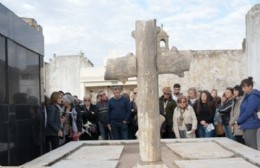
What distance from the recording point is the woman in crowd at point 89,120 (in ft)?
37.5

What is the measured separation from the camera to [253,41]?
13.6m

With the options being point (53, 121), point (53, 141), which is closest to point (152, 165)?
point (53, 121)

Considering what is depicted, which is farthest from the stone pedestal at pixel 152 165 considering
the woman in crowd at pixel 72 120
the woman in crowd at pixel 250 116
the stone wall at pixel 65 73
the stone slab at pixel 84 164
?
the stone wall at pixel 65 73

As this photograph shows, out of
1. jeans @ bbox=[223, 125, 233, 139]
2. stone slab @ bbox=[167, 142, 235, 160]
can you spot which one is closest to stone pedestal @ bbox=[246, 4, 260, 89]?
jeans @ bbox=[223, 125, 233, 139]

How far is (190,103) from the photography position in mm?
10586

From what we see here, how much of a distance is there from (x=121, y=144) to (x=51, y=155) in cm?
224

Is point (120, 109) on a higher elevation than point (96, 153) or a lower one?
higher

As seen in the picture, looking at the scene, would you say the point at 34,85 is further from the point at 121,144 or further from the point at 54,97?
the point at 121,144

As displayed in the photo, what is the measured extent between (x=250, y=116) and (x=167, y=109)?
8.92 ft

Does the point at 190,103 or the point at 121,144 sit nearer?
the point at 121,144

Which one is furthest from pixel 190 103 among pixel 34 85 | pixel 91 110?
pixel 34 85

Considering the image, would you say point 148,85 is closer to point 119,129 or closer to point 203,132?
point 203,132

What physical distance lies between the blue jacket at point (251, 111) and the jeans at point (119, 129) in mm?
3771

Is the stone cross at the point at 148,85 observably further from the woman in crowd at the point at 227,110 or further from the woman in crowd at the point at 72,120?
the woman in crowd at the point at 72,120
